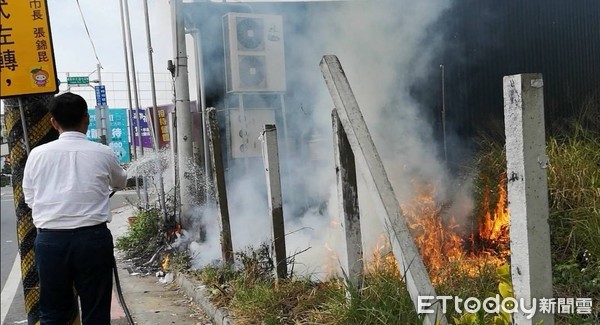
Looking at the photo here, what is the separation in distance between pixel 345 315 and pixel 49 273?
172 centimetres

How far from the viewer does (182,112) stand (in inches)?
269

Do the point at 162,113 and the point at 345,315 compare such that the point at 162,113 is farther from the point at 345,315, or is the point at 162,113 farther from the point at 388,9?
the point at 345,315

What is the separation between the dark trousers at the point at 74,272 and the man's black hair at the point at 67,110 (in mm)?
625

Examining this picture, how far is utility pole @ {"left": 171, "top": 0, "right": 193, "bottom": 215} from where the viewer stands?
Answer: 6680mm

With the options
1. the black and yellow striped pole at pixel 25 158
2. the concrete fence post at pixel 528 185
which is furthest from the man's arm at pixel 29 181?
the concrete fence post at pixel 528 185

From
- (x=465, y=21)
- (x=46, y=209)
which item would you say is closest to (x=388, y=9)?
(x=465, y=21)

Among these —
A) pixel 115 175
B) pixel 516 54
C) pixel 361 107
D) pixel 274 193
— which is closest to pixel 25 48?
pixel 115 175

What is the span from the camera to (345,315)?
304 cm

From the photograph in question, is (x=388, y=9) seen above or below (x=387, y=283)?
above

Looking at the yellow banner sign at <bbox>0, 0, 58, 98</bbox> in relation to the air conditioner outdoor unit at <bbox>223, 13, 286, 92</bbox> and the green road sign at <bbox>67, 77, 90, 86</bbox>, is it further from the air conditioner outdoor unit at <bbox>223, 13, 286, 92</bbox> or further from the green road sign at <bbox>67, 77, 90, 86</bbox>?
the green road sign at <bbox>67, 77, 90, 86</bbox>

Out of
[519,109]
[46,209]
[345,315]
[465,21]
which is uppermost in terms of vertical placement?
[465,21]

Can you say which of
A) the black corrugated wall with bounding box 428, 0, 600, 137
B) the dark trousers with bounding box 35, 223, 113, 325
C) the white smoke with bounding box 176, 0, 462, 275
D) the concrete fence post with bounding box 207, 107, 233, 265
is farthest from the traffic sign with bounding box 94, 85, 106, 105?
the dark trousers with bounding box 35, 223, 113, 325

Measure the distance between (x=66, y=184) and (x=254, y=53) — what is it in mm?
4745

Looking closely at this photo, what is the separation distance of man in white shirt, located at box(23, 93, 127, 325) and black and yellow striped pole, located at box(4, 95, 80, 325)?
1.99 feet
